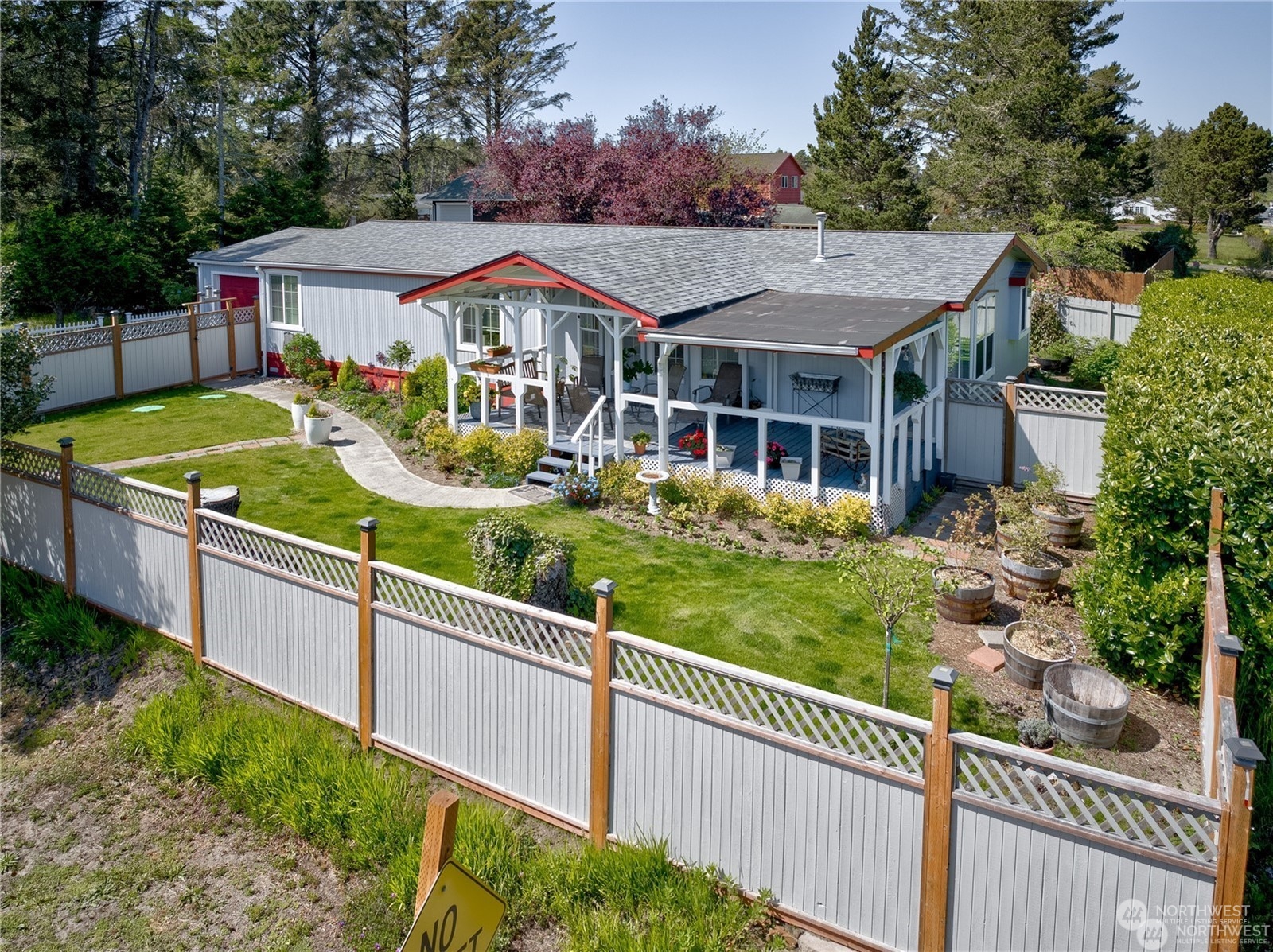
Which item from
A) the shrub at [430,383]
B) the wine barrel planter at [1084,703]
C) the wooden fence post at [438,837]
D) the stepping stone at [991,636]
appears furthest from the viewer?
the shrub at [430,383]

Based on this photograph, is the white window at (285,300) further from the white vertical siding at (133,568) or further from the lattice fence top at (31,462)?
the white vertical siding at (133,568)

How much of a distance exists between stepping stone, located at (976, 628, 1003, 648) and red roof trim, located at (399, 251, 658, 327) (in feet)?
19.7

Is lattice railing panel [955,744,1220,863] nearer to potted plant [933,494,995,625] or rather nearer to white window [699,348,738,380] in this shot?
potted plant [933,494,995,625]

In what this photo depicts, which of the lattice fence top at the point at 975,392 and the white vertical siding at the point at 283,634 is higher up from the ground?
the lattice fence top at the point at 975,392

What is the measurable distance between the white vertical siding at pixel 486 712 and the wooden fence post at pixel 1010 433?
10.1 metres

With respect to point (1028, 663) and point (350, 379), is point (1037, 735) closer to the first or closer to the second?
point (1028, 663)

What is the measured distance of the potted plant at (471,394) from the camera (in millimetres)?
17625

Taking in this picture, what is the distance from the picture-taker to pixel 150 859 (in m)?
7.33

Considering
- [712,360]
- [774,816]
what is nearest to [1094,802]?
[774,816]

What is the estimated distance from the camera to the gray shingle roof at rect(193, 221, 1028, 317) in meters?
15.5

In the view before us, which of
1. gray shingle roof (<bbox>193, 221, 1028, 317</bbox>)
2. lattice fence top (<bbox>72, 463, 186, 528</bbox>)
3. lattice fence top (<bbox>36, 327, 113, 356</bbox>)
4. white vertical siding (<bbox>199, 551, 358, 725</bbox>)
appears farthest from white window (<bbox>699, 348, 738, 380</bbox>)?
lattice fence top (<bbox>36, 327, 113, 356</bbox>)

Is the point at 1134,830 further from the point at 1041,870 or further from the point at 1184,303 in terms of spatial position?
the point at 1184,303

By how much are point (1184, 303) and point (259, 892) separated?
15403 mm

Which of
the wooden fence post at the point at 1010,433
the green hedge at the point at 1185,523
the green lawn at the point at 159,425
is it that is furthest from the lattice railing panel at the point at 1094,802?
the green lawn at the point at 159,425
